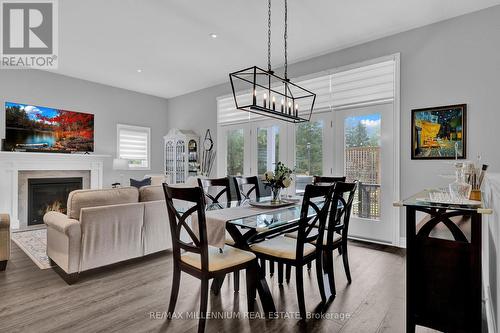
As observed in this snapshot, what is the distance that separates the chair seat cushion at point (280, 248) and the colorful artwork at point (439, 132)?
7.95ft

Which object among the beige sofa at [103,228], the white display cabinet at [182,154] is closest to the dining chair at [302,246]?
the beige sofa at [103,228]

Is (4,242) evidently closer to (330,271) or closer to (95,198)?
(95,198)

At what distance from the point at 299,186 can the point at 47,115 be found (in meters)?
5.25

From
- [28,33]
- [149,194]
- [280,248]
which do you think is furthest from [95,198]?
[28,33]

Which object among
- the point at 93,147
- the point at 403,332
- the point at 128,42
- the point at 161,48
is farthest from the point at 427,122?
the point at 93,147

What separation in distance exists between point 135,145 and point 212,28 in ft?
14.0

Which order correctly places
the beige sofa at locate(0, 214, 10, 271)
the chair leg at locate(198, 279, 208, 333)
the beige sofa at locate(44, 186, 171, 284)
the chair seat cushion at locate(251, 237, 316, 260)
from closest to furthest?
the chair leg at locate(198, 279, 208, 333)
the chair seat cushion at locate(251, 237, 316, 260)
the beige sofa at locate(44, 186, 171, 284)
the beige sofa at locate(0, 214, 10, 271)

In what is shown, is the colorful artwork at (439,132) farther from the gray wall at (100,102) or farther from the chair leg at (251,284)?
the gray wall at (100,102)

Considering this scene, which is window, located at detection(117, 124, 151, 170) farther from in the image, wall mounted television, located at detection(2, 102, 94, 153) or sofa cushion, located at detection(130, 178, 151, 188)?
sofa cushion, located at detection(130, 178, 151, 188)

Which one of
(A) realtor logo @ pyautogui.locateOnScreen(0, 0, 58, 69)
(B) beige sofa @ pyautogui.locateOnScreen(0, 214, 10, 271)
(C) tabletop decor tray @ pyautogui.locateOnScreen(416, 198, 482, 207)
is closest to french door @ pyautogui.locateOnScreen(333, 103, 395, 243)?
(C) tabletop decor tray @ pyautogui.locateOnScreen(416, 198, 482, 207)

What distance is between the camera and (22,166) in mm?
5172

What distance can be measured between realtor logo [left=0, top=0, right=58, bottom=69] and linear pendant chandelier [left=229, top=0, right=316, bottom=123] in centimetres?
261

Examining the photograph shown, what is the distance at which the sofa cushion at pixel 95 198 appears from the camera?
2824 mm

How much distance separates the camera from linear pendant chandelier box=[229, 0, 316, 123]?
288 cm
